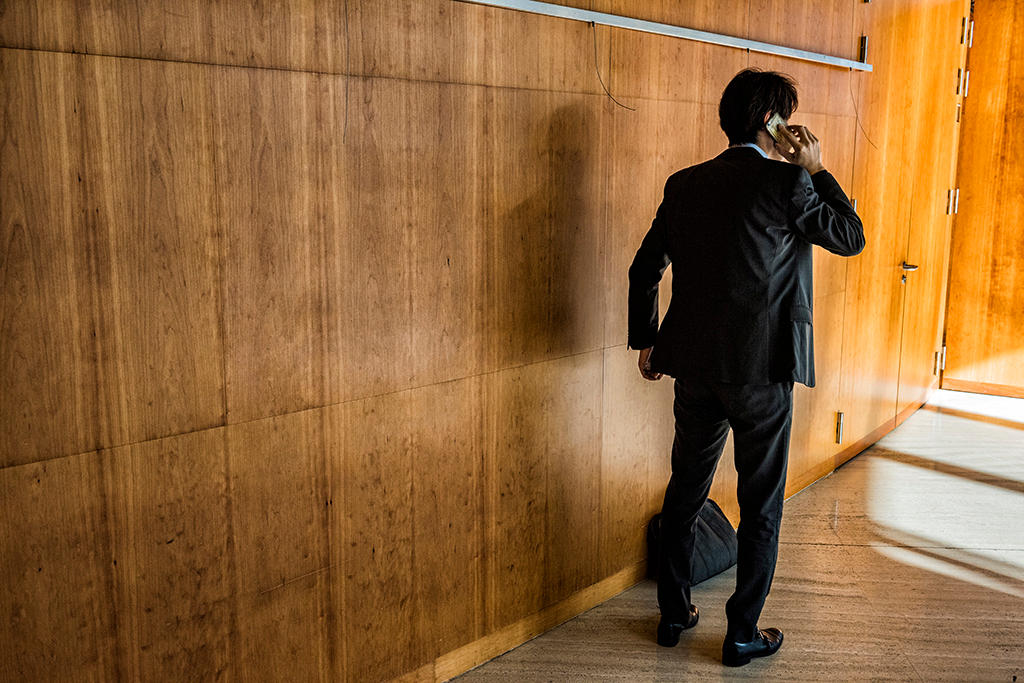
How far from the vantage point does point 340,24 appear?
218 cm

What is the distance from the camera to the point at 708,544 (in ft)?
11.5

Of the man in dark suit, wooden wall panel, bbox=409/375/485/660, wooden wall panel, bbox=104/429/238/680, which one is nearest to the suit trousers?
the man in dark suit

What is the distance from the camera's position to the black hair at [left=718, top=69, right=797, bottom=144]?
8.84 feet

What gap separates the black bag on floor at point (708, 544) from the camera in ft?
11.3

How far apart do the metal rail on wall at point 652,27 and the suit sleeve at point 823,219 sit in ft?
2.41

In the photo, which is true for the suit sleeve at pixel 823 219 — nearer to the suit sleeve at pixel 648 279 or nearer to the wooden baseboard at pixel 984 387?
the suit sleeve at pixel 648 279

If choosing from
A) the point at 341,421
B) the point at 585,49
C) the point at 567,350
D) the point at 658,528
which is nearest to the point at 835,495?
the point at 658,528

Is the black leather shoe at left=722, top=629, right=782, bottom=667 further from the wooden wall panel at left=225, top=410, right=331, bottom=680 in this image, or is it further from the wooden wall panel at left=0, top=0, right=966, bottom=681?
the wooden wall panel at left=225, top=410, right=331, bottom=680

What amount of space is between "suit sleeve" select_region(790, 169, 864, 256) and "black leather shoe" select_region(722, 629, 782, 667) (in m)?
1.21

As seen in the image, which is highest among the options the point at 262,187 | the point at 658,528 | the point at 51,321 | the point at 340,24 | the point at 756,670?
the point at 340,24

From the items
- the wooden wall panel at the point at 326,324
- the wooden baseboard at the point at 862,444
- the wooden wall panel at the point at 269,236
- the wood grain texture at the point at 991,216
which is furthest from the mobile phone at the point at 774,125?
the wood grain texture at the point at 991,216

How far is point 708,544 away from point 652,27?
1.82 m

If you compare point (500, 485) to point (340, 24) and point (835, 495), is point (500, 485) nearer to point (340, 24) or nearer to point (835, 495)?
point (340, 24)

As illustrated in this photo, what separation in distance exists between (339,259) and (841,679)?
1901 millimetres
